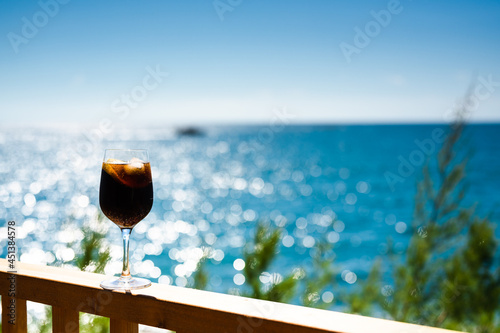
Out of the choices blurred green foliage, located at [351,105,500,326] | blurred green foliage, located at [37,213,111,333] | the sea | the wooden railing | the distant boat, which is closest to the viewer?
the wooden railing

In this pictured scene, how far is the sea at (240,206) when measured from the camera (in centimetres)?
829

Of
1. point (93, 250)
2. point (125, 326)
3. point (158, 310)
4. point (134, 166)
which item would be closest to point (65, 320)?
point (125, 326)

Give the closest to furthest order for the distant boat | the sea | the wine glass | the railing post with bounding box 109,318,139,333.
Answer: the railing post with bounding box 109,318,139,333 < the wine glass < the sea < the distant boat

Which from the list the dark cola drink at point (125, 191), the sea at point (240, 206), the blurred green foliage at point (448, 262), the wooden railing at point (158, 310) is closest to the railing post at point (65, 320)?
the wooden railing at point (158, 310)

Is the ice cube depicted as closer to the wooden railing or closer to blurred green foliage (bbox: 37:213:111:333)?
the wooden railing

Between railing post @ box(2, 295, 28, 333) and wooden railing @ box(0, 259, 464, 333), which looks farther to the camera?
railing post @ box(2, 295, 28, 333)

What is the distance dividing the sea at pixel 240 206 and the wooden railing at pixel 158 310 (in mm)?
1098

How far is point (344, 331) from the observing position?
0.85 metres

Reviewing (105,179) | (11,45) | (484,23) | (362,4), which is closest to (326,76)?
(362,4)

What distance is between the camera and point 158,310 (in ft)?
3.49

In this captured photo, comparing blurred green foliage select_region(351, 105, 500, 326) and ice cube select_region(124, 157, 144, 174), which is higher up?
ice cube select_region(124, 157, 144, 174)

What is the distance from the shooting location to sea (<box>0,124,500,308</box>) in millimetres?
8293

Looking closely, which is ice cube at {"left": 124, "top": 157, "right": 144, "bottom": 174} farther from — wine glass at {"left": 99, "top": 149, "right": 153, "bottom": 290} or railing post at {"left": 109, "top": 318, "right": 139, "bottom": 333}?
railing post at {"left": 109, "top": 318, "right": 139, "bottom": 333}

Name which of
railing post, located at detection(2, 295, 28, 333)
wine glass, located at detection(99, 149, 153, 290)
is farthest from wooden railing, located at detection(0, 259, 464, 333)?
wine glass, located at detection(99, 149, 153, 290)
